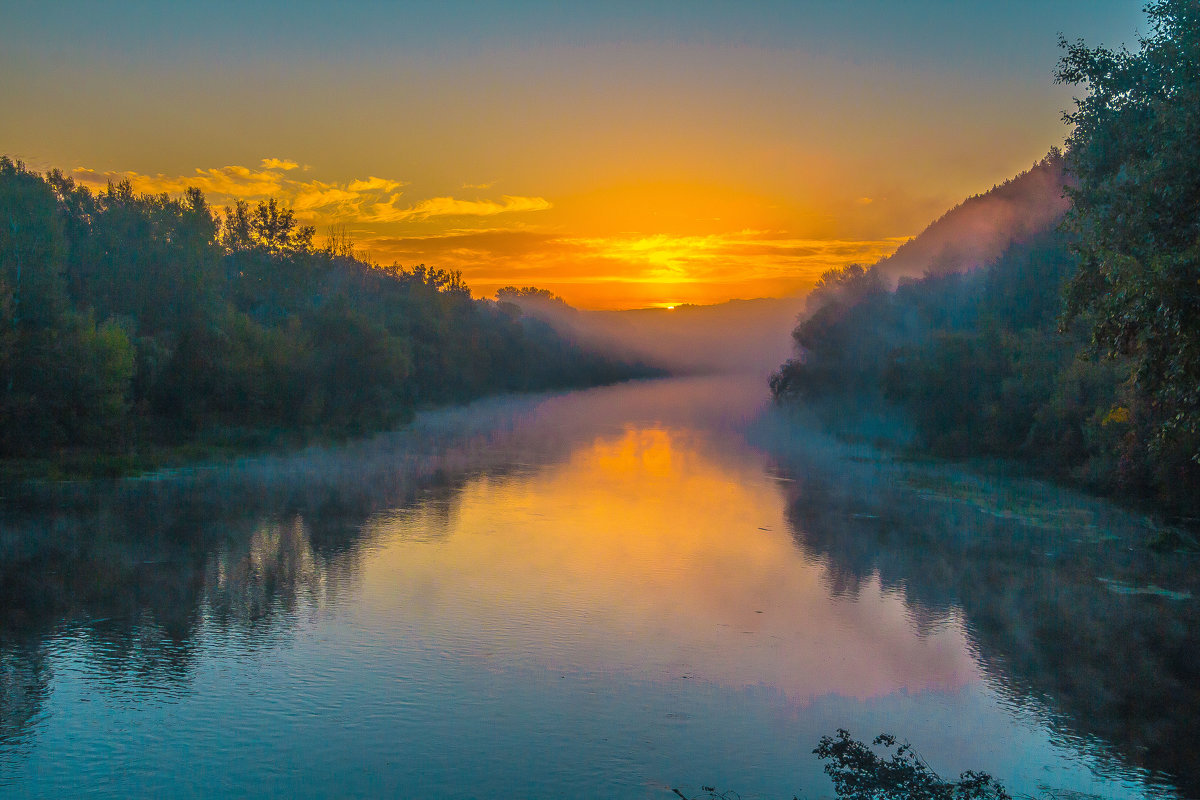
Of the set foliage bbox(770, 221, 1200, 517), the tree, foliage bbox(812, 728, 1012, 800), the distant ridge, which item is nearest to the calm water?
foliage bbox(812, 728, 1012, 800)

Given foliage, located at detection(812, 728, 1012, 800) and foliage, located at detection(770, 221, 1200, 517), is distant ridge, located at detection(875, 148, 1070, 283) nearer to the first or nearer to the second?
foliage, located at detection(770, 221, 1200, 517)

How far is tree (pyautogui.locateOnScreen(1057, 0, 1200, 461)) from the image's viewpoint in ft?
45.4

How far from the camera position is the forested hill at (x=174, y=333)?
134 feet

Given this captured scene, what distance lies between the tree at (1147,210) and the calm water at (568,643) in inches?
204

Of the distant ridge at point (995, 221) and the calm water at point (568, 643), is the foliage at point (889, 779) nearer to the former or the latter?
the calm water at point (568, 643)

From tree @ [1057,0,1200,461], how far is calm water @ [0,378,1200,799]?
519 centimetres

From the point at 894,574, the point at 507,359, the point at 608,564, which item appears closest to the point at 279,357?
the point at 608,564

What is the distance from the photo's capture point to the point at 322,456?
47000mm

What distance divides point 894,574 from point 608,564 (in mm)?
7399

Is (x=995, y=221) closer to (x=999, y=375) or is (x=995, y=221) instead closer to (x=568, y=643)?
(x=999, y=375)

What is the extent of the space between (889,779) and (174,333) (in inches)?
2019

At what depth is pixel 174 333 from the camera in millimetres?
53500

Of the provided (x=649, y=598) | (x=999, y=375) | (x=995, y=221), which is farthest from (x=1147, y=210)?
(x=995, y=221)

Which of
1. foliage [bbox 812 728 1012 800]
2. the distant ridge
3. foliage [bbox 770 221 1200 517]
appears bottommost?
foliage [bbox 812 728 1012 800]
